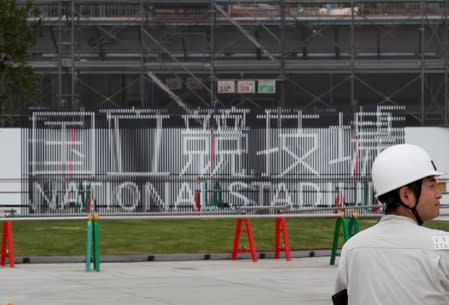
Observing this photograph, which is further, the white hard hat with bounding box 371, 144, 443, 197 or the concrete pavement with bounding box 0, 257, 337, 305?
the concrete pavement with bounding box 0, 257, 337, 305

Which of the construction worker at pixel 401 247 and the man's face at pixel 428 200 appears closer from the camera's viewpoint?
the construction worker at pixel 401 247

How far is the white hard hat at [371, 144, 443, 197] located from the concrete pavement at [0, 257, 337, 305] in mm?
11469

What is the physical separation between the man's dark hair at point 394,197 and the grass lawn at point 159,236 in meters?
20.1

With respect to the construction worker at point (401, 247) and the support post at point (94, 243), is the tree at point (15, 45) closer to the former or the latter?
the support post at point (94, 243)

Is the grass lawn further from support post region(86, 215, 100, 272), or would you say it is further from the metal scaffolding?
the metal scaffolding

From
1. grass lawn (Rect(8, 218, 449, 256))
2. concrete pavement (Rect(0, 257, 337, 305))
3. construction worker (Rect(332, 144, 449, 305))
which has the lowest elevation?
concrete pavement (Rect(0, 257, 337, 305))

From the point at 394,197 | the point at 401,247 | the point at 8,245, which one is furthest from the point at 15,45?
the point at 401,247

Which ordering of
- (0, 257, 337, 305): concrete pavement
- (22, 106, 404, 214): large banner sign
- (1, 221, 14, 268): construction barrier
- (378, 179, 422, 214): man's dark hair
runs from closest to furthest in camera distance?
(378, 179, 422, 214): man's dark hair < (0, 257, 337, 305): concrete pavement < (1, 221, 14, 268): construction barrier < (22, 106, 404, 214): large banner sign

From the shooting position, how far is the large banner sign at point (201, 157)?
3753cm

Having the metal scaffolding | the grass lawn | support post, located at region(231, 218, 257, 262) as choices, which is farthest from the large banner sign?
support post, located at region(231, 218, 257, 262)

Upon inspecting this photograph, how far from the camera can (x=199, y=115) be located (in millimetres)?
37844

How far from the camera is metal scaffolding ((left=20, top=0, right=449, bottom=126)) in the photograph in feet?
157

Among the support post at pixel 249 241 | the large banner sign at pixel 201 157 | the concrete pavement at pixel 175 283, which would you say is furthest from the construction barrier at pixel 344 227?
the large banner sign at pixel 201 157

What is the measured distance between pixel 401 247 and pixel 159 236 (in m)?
24.0
